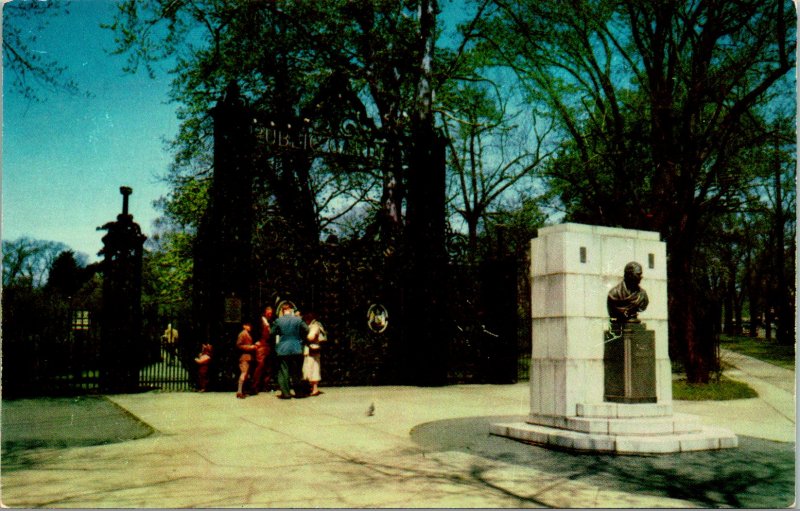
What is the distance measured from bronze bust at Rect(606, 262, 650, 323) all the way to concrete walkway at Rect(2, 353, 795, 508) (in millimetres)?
1887

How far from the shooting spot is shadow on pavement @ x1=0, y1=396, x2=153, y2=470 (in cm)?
863

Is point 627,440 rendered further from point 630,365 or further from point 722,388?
point 722,388

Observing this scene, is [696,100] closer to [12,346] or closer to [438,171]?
[438,171]

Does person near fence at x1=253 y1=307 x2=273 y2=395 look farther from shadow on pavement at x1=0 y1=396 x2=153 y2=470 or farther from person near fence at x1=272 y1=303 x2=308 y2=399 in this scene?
shadow on pavement at x1=0 y1=396 x2=153 y2=470

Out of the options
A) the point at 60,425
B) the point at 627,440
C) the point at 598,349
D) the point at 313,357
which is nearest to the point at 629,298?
the point at 598,349

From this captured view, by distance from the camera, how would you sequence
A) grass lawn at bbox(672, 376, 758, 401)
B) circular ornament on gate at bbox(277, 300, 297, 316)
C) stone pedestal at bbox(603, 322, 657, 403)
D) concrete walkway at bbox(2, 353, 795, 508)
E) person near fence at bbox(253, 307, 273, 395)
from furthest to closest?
1. circular ornament on gate at bbox(277, 300, 297, 316)
2. grass lawn at bbox(672, 376, 758, 401)
3. person near fence at bbox(253, 307, 273, 395)
4. stone pedestal at bbox(603, 322, 657, 403)
5. concrete walkway at bbox(2, 353, 795, 508)

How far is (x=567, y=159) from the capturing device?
2688cm

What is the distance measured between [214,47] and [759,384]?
53.7ft

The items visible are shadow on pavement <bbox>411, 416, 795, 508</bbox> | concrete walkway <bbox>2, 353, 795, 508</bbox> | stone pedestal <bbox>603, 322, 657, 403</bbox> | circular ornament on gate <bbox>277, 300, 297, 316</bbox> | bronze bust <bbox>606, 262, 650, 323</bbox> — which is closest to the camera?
concrete walkway <bbox>2, 353, 795, 508</bbox>

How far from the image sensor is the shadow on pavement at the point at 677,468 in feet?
21.9

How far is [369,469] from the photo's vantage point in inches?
297

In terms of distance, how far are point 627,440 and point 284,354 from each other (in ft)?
22.9

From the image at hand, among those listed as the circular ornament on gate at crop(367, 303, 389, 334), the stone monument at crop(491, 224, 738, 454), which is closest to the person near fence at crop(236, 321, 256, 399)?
the circular ornament on gate at crop(367, 303, 389, 334)

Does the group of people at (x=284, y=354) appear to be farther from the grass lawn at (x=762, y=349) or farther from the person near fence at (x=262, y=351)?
the grass lawn at (x=762, y=349)
